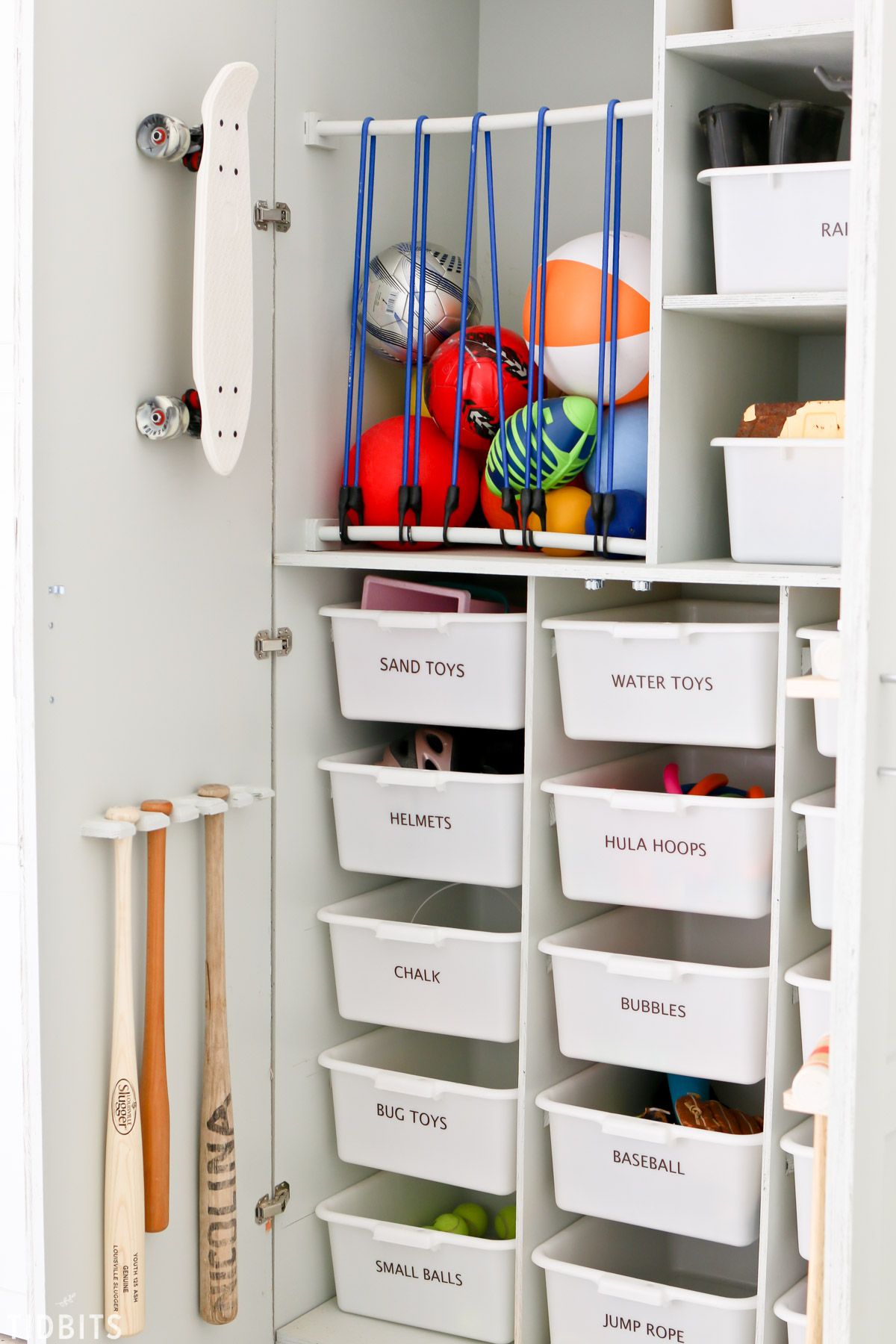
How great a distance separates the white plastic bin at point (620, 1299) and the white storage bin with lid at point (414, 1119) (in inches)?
6.1

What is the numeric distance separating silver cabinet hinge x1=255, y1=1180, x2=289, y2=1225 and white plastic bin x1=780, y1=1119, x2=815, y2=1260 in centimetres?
84

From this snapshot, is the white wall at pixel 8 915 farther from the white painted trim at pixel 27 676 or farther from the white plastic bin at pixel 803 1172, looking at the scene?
the white plastic bin at pixel 803 1172

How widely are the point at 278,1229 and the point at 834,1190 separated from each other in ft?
4.11

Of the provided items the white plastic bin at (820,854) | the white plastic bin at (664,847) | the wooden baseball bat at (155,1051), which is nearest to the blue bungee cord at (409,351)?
the white plastic bin at (664,847)

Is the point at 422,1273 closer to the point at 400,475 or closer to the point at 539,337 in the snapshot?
the point at 400,475

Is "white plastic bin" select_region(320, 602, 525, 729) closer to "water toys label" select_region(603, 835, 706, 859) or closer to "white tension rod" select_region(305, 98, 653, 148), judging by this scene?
"water toys label" select_region(603, 835, 706, 859)

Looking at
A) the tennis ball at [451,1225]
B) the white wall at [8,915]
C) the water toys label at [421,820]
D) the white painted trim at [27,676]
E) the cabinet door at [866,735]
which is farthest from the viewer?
the tennis ball at [451,1225]

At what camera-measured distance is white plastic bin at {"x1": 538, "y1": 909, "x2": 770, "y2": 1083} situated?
233 cm

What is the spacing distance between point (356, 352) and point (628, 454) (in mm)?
557

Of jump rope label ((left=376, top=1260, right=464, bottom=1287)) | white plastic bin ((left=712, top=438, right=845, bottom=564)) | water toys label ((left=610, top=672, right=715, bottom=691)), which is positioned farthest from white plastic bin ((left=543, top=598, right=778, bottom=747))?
jump rope label ((left=376, top=1260, right=464, bottom=1287))

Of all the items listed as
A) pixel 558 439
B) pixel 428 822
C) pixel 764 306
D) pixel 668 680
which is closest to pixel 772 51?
pixel 764 306

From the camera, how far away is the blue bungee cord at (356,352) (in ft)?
8.52

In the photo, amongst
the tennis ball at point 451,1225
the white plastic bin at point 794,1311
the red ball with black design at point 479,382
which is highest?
the red ball with black design at point 479,382

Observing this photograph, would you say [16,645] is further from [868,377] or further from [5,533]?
[868,377]
